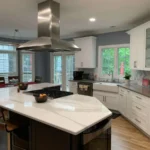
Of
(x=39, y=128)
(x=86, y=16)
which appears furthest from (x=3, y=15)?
(x=39, y=128)

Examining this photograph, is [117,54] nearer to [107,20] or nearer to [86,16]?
[107,20]

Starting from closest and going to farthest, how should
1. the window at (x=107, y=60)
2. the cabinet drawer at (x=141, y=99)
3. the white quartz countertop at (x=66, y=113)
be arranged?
the white quartz countertop at (x=66, y=113) < the cabinet drawer at (x=141, y=99) < the window at (x=107, y=60)

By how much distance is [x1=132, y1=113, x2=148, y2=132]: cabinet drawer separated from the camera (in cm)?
306

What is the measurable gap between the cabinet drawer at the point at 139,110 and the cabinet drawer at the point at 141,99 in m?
0.07

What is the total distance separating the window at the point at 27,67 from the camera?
274 inches

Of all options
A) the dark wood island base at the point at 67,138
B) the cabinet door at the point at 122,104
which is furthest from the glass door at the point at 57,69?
the dark wood island base at the point at 67,138

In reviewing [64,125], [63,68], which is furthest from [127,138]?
[63,68]

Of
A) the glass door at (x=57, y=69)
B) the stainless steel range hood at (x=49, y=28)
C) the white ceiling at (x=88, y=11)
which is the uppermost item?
the white ceiling at (x=88, y=11)

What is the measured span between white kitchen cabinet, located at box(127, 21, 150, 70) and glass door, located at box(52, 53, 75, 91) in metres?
2.78

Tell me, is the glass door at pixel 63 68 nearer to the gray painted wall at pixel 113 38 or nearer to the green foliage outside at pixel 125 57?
the gray painted wall at pixel 113 38

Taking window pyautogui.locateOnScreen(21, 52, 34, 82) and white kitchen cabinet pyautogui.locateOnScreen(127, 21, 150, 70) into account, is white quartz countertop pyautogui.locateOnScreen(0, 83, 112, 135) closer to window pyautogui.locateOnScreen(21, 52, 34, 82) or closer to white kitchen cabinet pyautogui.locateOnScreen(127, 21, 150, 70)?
white kitchen cabinet pyautogui.locateOnScreen(127, 21, 150, 70)

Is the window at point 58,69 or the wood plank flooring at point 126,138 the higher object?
the window at point 58,69

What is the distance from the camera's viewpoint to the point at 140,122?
10.6ft

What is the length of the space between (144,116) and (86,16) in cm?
251
